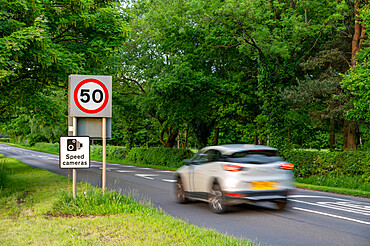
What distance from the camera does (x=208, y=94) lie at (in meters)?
24.7

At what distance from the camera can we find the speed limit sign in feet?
28.9

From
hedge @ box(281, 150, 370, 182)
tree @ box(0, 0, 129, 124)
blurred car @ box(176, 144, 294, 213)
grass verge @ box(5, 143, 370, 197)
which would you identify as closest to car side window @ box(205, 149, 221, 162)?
blurred car @ box(176, 144, 294, 213)

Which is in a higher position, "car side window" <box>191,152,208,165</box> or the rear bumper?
"car side window" <box>191,152,208,165</box>

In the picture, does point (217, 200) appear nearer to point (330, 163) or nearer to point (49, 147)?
point (330, 163)

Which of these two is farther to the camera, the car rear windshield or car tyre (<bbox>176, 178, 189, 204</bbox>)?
car tyre (<bbox>176, 178, 189, 204</bbox>)

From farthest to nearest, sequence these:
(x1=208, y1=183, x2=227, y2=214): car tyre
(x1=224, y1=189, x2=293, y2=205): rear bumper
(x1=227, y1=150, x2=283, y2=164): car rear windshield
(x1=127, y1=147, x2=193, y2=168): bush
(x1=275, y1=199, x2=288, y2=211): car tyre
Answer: (x1=127, y1=147, x2=193, y2=168): bush, (x1=275, y1=199, x2=288, y2=211): car tyre, (x1=208, y1=183, x2=227, y2=214): car tyre, (x1=227, y1=150, x2=283, y2=164): car rear windshield, (x1=224, y1=189, x2=293, y2=205): rear bumper

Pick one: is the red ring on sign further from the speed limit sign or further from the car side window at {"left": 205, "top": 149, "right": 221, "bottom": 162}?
the car side window at {"left": 205, "top": 149, "right": 221, "bottom": 162}

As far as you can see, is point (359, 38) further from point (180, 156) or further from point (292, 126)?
point (180, 156)

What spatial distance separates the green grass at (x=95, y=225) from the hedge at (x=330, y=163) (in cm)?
1072

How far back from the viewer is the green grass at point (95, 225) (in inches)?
223

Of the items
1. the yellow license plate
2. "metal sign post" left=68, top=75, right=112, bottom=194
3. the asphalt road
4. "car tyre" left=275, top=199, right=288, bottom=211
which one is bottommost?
the asphalt road

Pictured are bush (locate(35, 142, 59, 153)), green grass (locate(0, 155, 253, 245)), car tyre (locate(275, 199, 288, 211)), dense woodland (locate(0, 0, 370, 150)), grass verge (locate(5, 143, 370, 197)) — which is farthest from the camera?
bush (locate(35, 142, 59, 153))

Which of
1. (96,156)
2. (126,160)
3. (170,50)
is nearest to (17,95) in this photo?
(170,50)

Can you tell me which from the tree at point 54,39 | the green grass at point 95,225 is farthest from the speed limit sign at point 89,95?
the tree at point 54,39
